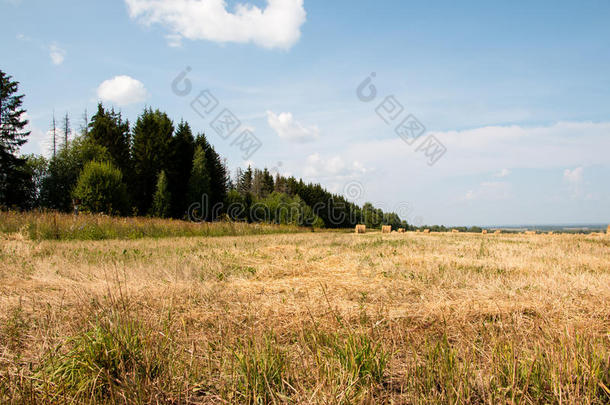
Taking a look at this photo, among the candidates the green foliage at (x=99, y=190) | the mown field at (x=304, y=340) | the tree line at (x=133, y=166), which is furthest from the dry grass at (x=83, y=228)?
the tree line at (x=133, y=166)

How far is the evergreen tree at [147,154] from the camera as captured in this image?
3669cm

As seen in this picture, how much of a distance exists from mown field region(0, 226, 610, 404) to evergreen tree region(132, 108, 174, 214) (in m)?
35.4

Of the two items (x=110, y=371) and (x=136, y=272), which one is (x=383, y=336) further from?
(x=136, y=272)

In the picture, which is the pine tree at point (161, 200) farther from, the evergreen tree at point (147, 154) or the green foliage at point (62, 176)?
the green foliage at point (62, 176)

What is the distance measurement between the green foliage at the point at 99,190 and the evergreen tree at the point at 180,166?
11.1 meters

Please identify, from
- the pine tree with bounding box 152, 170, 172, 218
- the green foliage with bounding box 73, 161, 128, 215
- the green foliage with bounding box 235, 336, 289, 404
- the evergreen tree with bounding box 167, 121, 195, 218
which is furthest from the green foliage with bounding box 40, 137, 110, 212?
the green foliage with bounding box 235, 336, 289, 404

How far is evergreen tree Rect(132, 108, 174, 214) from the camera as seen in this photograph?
36688 mm

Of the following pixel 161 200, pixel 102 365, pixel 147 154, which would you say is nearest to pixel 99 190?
pixel 161 200

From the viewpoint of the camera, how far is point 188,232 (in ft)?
50.3

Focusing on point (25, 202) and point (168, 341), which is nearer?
point (168, 341)

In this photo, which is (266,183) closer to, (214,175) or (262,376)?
(214,175)

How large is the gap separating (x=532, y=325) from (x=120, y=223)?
14183mm

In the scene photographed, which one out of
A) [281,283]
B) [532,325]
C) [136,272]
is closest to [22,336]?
[136,272]

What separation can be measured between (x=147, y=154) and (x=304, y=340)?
38.9 metres
